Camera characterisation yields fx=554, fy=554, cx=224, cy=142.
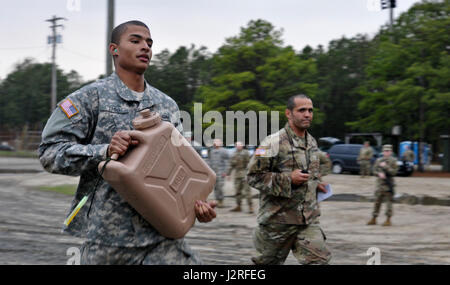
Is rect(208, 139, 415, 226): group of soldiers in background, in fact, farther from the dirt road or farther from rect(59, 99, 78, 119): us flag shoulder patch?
rect(59, 99, 78, 119): us flag shoulder patch

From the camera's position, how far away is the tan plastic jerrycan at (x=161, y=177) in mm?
2371

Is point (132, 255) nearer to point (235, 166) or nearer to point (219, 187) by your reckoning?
point (235, 166)

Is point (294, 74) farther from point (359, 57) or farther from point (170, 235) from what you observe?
point (170, 235)

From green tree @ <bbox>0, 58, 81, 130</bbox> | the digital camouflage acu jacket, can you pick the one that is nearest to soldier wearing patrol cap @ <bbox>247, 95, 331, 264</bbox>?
the digital camouflage acu jacket

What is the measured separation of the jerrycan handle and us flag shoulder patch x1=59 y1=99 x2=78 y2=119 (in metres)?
0.32

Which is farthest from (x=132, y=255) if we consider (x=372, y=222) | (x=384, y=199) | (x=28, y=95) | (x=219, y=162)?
(x=28, y=95)

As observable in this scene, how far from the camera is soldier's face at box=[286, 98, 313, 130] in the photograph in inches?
192

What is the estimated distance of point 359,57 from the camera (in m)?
61.8

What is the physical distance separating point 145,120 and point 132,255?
2.21ft

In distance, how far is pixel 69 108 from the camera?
2611 mm

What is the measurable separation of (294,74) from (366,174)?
1386 centimetres

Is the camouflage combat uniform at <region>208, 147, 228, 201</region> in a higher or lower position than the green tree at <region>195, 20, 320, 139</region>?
lower
